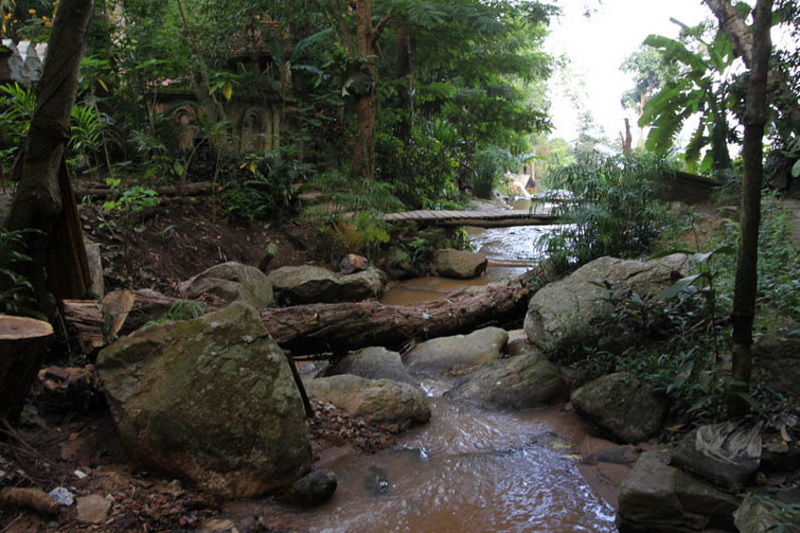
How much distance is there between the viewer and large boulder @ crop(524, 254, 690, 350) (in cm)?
437

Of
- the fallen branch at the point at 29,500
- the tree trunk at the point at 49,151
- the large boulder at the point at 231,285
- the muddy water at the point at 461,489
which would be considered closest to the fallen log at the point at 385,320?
the large boulder at the point at 231,285

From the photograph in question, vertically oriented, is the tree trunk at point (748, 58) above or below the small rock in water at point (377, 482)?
above

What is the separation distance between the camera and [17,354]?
242 cm

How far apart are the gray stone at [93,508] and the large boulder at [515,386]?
2775mm

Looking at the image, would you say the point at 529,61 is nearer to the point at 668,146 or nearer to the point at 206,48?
the point at 668,146

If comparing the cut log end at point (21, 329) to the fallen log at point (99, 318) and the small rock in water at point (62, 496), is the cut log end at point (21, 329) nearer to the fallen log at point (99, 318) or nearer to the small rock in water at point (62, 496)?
the small rock in water at point (62, 496)

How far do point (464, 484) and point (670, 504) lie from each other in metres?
1.13

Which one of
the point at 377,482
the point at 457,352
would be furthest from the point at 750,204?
the point at 457,352

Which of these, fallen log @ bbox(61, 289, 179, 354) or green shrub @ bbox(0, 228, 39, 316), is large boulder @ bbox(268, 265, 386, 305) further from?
green shrub @ bbox(0, 228, 39, 316)

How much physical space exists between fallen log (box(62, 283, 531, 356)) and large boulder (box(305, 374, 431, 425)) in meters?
0.80

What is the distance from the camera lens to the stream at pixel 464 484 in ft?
8.79

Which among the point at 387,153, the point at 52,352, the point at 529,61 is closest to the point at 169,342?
the point at 52,352

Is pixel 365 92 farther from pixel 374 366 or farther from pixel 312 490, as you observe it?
pixel 312 490

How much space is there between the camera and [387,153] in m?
11.7
